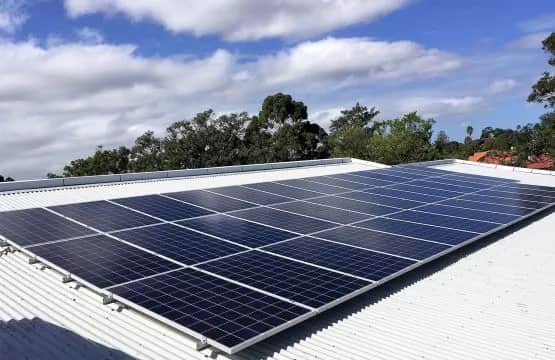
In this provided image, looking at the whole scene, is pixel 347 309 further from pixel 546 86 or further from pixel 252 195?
pixel 546 86

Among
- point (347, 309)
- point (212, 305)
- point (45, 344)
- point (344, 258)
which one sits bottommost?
point (347, 309)

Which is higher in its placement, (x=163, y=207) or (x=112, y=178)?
(x=112, y=178)

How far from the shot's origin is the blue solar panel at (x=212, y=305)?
30.1 ft

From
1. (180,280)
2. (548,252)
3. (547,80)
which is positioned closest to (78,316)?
(180,280)

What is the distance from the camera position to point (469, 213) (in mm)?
20250

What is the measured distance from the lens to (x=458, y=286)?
43.6ft

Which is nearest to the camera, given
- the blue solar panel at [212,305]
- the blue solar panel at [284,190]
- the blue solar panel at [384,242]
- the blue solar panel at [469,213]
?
the blue solar panel at [212,305]

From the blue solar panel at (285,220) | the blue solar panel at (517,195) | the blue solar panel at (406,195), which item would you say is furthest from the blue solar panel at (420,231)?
the blue solar panel at (517,195)

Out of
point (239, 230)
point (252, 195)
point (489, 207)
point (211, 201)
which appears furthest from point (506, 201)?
point (239, 230)

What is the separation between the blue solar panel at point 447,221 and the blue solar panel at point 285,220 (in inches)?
140

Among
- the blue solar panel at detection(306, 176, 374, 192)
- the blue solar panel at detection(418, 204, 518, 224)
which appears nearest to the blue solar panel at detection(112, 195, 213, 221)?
the blue solar panel at detection(306, 176, 374, 192)

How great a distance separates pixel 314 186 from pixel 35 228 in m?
13.2

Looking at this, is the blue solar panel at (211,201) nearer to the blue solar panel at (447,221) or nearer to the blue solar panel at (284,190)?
the blue solar panel at (284,190)

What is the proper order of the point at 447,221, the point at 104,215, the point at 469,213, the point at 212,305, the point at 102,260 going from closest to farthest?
the point at 212,305 → the point at 102,260 → the point at 104,215 → the point at 447,221 → the point at 469,213
